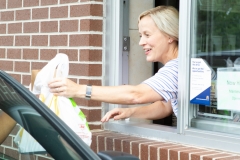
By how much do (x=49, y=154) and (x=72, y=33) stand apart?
2.70 m

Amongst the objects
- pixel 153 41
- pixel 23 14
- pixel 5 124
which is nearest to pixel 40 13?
pixel 23 14

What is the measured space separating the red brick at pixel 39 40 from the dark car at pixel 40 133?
8.52 feet

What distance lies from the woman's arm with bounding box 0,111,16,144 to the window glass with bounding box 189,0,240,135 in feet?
6.08

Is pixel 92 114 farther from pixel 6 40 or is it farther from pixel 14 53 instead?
pixel 6 40

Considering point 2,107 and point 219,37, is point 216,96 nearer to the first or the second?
point 219,37

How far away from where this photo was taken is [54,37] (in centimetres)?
566

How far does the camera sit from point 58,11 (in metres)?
5.60

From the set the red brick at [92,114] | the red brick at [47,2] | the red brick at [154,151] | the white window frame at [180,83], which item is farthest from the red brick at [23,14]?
the red brick at [154,151]

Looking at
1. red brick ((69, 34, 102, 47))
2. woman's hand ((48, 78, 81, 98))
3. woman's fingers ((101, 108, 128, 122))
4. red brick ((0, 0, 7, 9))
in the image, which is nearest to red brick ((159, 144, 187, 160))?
woman's fingers ((101, 108, 128, 122))

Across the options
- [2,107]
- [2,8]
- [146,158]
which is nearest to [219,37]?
[146,158]

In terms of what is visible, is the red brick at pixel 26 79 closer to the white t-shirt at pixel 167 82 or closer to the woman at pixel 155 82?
the woman at pixel 155 82

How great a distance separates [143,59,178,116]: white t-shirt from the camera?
4.63 m

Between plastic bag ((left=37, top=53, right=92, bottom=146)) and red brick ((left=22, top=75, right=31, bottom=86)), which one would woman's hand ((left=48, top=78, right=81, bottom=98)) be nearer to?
plastic bag ((left=37, top=53, right=92, bottom=146))

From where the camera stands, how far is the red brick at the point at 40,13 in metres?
5.76
